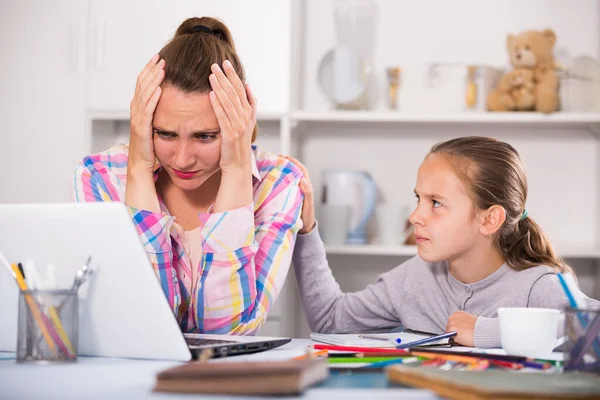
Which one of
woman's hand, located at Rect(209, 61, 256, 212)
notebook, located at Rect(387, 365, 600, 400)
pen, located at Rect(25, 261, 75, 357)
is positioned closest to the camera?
notebook, located at Rect(387, 365, 600, 400)

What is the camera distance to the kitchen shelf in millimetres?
2619

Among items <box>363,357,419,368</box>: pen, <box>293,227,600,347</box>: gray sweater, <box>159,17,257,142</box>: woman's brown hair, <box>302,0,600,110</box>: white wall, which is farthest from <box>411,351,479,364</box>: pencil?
<box>302,0,600,110</box>: white wall

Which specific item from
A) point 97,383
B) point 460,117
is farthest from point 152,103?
point 460,117

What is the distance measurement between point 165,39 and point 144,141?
116 centimetres

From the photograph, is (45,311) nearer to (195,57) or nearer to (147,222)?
(147,222)

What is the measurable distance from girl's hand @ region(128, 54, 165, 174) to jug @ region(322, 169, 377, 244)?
117cm

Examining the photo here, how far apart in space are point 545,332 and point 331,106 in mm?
1787

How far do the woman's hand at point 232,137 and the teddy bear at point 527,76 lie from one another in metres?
1.27

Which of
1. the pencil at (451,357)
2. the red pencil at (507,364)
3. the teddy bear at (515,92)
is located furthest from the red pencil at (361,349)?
the teddy bear at (515,92)

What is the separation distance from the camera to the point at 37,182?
9.29 ft

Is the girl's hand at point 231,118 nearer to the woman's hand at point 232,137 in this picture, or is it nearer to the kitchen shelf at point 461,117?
the woman's hand at point 232,137

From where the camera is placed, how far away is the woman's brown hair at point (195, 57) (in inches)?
65.2

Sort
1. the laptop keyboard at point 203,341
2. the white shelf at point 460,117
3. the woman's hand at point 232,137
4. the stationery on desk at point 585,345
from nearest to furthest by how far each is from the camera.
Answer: the stationery on desk at point 585,345
the laptop keyboard at point 203,341
the woman's hand at point 232,137
the white shelf at point 460,117

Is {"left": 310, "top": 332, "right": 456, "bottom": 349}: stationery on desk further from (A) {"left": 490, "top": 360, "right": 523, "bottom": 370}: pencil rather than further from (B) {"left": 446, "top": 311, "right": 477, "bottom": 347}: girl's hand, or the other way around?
(A) {"left": 490, "top": 360, "right": 523, "bottom": 370}: pencil
